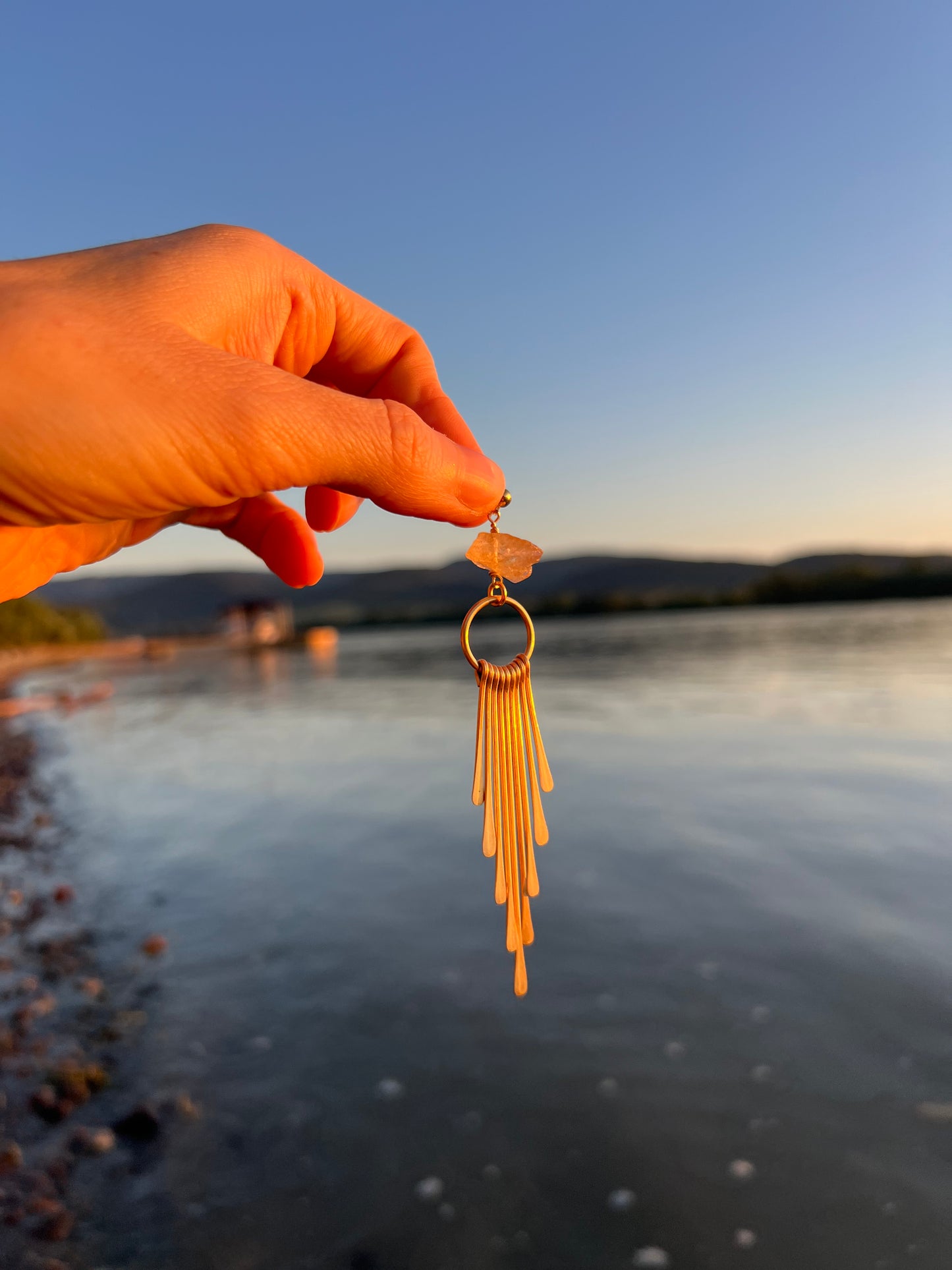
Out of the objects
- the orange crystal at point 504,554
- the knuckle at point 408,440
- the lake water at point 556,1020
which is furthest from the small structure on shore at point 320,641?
the knuckle at point 408,440

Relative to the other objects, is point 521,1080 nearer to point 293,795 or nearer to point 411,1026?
point 411,1026

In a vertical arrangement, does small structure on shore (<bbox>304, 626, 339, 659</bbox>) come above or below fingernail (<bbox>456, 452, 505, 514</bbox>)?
below

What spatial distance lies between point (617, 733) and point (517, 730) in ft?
42.2

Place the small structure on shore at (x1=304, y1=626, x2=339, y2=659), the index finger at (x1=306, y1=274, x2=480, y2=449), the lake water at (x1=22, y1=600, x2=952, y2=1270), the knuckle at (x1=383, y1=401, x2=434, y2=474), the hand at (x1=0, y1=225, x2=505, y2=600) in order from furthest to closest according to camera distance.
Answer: the small structure on shore at (x1=304, y1=626, x2=339, y2=659) → the lake water at (x1=22, y1=600, x2=952, y2=1270) → the index finger at (x1=306, y1=274, x2=480, y2=449) → the knuckle at (x1=383, y1=401, x2=434, y2=474) → the hand at (x1=0, y1=225, x2=505, y2=600)

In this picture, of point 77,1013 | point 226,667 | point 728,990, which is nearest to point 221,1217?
point 77,1013

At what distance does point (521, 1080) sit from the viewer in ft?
13.6

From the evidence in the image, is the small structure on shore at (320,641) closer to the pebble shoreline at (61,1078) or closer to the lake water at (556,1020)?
the lake water at (556,1020)

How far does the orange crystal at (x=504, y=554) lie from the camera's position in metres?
2.25

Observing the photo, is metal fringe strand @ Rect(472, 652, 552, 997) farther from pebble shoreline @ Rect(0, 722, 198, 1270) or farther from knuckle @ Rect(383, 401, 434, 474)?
pebble shoreline @ Rect(0, 722, 198, 1270)

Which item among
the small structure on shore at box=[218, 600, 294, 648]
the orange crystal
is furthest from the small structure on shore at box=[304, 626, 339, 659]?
the orange crystal

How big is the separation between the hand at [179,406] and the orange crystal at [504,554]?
91 mm

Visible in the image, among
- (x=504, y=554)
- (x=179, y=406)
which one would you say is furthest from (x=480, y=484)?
(x=179, y=406)

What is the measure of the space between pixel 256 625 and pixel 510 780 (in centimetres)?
6489

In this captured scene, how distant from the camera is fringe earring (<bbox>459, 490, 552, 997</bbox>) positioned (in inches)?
89.1
